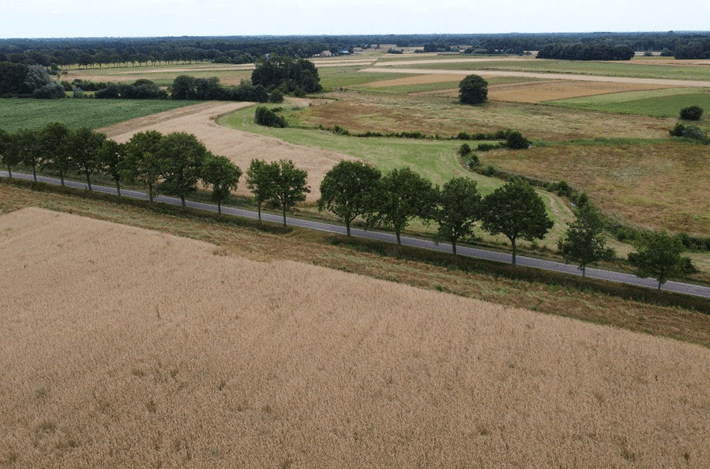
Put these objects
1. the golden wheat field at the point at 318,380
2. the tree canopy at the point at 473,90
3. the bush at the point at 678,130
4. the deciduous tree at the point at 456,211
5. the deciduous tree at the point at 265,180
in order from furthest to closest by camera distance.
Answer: the tree canopy at the point at 473,90
the bush at the point at 678,130
the deciduous tree at the point at 265,180
the deciduous tree at the point at 456,211
the golden wheat field at the point at 318,380

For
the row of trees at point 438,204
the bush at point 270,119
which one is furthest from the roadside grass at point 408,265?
the bush at point 270,119

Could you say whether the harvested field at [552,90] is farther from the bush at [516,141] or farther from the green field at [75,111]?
the green field at [75,111]

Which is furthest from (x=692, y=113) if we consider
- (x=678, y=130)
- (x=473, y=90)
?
(x=473, y=90)

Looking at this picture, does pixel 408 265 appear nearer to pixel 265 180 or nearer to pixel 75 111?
pixel 265 180

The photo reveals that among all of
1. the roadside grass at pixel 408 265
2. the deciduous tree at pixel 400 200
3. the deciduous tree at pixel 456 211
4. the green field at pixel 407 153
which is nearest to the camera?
the roadside grass at pixel 408 265

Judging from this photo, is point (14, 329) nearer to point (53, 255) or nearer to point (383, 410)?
point (53, 255)

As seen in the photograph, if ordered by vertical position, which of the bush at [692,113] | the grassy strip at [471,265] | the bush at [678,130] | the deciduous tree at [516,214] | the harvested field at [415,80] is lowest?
the grassy strip at [471,265]

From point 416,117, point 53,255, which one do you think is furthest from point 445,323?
point 416,117
